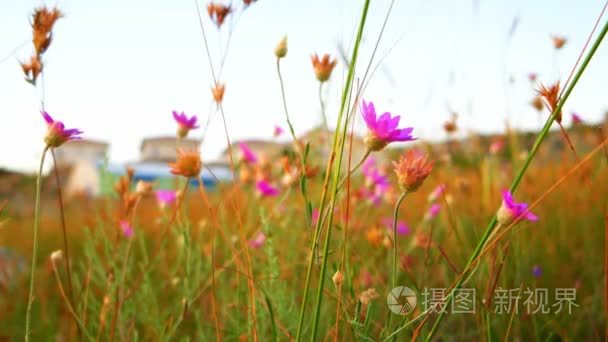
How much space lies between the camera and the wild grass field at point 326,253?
1.74 ft

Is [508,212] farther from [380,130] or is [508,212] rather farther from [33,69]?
[33,69]

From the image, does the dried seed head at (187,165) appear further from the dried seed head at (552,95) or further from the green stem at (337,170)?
the dried seed head at (552,95)

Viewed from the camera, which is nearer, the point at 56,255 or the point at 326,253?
the point at 326,253

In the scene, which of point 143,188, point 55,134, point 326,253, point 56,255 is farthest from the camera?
point 143,188

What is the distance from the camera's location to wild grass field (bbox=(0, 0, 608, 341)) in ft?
1.74

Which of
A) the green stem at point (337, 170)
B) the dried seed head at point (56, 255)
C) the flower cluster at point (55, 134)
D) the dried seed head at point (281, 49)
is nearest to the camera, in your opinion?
the green stem at point (337, 170)

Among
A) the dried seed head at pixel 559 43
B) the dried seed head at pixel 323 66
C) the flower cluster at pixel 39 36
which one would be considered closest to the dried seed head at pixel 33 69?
the flower cluster at pixel 39 36

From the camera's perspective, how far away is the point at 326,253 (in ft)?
1.44

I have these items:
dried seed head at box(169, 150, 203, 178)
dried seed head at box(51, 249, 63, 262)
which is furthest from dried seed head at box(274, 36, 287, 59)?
dried seed head at box(51, 249, 63, 262)

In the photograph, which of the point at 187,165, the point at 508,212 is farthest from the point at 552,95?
the point at 187,165

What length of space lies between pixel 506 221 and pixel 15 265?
183 centimetres

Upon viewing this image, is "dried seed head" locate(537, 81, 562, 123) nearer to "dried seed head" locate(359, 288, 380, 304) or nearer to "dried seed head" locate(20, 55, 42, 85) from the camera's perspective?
"dried seed head" locate(359, 288, 380, 304)

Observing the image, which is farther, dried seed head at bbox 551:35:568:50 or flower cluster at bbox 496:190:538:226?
dried seed head at bbox 551:35:568:50

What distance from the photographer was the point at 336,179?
0.47 meters
